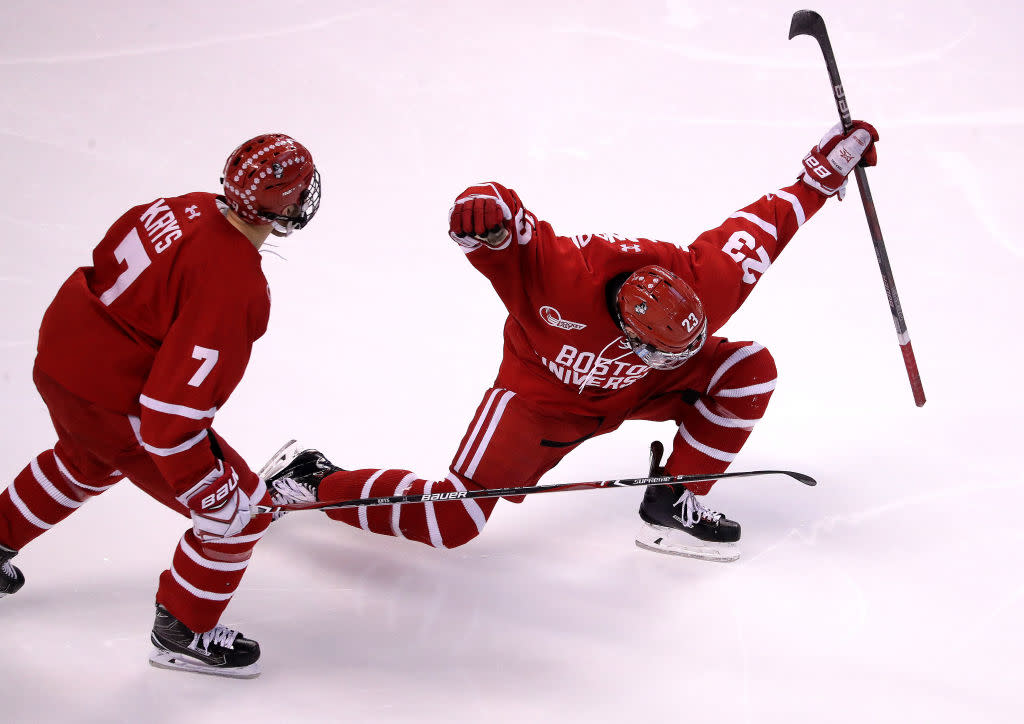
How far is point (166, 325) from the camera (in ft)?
7.04

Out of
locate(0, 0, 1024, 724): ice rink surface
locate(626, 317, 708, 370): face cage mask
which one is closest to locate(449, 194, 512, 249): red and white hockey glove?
locate(626, 317, 708, 370): face cage mask

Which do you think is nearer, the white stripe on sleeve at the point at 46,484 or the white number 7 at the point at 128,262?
the white number 7 at the point at 128,262

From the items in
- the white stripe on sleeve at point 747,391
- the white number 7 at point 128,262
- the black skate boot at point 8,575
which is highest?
the white number 7 at point 128,262

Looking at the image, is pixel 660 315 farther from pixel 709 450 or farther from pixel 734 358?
pixel 709 450

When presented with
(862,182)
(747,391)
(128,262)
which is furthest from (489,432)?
(862,182)

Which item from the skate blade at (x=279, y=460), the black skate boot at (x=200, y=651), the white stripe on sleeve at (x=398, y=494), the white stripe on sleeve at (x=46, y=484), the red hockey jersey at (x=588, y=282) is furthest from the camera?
the skate blade at (x=279, y=460)

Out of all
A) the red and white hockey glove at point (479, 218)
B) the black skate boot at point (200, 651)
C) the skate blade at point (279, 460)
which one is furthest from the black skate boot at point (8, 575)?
the red and white hockey glove at point (479, 218)

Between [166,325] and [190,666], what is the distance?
794mm

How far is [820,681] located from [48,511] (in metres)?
1.85

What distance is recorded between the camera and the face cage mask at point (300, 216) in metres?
2.24

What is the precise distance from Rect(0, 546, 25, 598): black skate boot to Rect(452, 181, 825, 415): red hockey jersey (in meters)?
1.31

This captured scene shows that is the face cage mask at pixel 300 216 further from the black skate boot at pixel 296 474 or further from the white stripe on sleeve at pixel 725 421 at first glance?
the white stripe on sleeve at pixel 725 421

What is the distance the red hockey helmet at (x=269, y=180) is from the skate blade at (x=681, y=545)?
142cm

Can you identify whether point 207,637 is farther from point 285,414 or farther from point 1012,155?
point 1012,155
